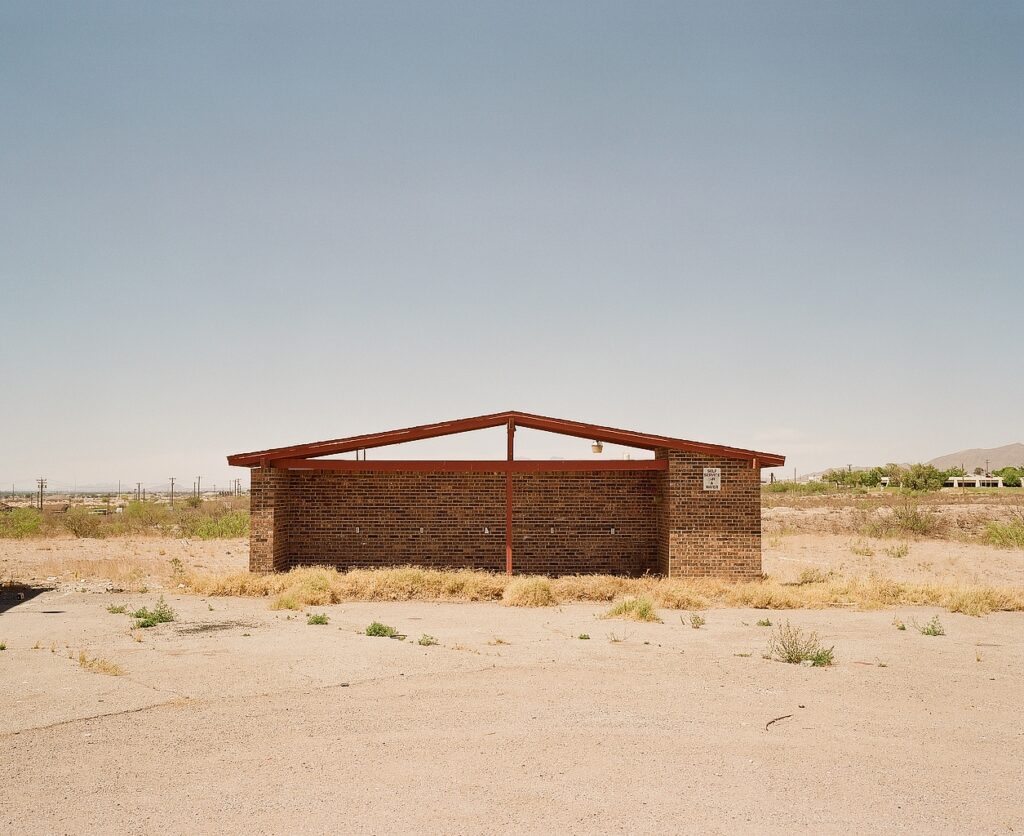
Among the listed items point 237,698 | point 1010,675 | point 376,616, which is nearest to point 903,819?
point 1010,675

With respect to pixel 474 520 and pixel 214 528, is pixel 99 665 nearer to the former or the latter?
pixel 474 520

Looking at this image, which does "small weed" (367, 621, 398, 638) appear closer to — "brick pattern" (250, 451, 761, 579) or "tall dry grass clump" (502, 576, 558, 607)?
"tall dry grass clump" (502, 576, 558, 607)

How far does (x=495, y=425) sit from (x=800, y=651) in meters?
9.10

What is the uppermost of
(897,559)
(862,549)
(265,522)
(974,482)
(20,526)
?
(265,522)

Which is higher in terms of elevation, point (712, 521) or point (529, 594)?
point (712, 521)

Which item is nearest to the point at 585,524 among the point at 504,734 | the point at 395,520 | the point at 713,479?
the point at 713,479

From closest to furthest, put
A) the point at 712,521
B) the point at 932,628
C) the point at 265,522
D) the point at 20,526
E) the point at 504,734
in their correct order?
1. the point at 504,734
2. the point at 932,628
3. the point at 712,521
4. the point at 265,522
5. the point at 20,526

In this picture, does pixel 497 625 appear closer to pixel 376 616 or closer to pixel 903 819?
pixel 376 616

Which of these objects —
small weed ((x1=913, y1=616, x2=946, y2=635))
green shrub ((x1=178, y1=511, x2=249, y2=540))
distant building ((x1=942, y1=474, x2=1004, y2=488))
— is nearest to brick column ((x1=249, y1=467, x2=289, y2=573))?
small weed ((x1=913, y1=616, x2=946, y2=635))

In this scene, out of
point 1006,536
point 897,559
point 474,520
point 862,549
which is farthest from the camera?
point 1006,536

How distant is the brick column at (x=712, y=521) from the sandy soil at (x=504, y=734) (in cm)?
511

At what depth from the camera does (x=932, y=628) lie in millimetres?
12188

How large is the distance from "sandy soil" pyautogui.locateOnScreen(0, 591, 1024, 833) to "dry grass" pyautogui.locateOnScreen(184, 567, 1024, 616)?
124 inches

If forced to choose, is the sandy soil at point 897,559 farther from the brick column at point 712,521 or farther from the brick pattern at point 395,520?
the brick pattern at point 395,520
